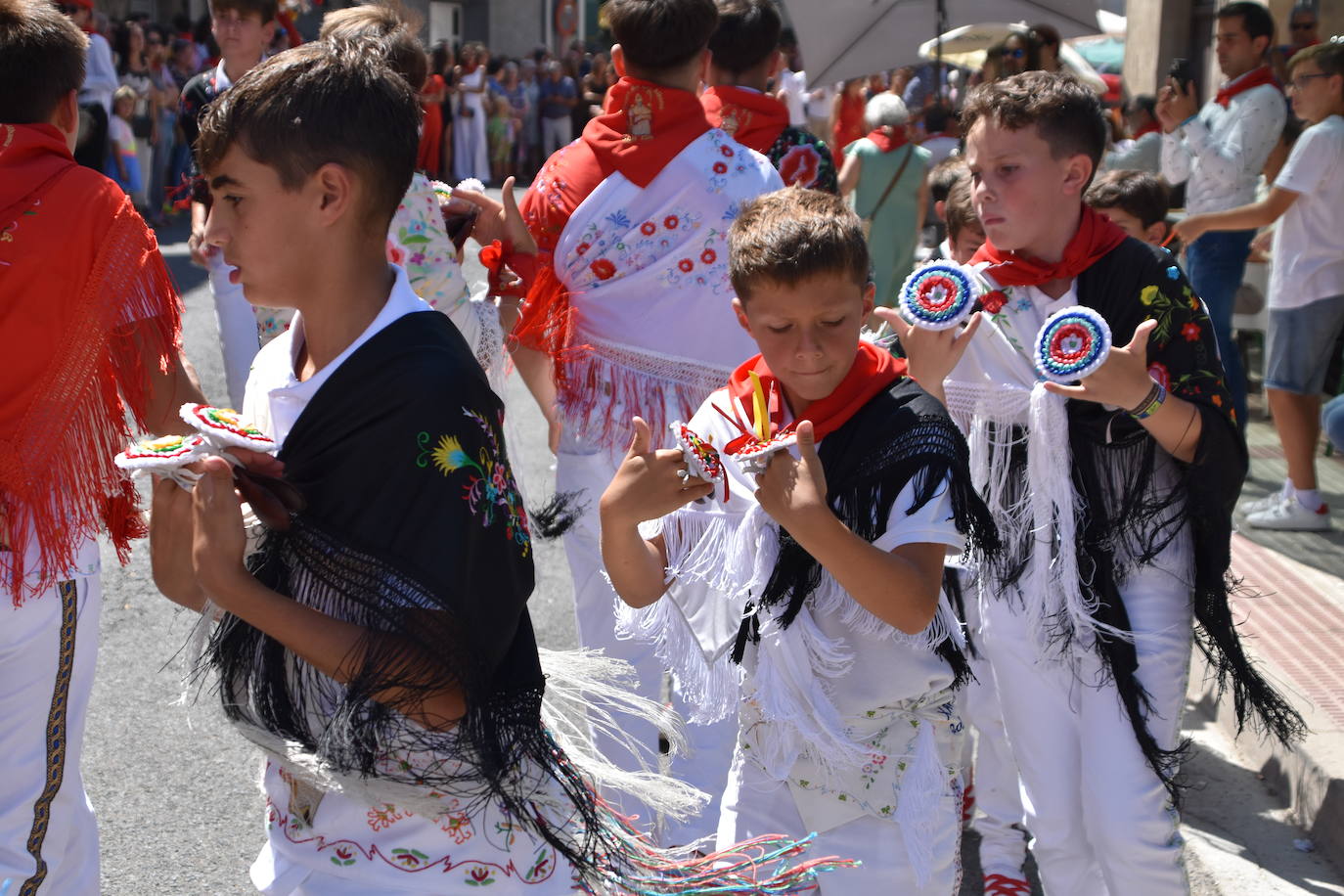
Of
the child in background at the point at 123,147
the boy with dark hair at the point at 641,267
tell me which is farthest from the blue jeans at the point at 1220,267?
the child in background at the point at 123,147

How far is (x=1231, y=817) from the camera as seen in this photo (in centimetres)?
408

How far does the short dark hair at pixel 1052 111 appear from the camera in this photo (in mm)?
3037

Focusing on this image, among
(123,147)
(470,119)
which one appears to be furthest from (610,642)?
(470,119)

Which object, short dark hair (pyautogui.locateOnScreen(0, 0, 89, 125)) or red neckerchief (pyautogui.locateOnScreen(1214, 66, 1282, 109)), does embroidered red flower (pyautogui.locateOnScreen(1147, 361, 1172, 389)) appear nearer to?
short dark hair (pyautogui.locateOnScreen(0, 0, 89, 125))

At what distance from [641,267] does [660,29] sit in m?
0.65

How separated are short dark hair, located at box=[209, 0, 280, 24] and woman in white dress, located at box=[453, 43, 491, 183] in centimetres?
1794

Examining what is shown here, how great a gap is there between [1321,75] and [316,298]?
5.49 meters

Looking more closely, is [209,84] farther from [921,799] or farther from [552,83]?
[552,83]

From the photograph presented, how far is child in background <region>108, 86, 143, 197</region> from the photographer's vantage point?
14273 mm

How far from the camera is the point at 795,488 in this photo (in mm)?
2242

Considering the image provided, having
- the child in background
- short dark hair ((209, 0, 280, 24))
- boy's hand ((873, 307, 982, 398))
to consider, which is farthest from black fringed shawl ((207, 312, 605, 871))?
the child in background

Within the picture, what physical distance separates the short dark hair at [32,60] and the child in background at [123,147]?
12.2 meters

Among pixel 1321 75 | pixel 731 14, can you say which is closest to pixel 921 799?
pixel 731 14

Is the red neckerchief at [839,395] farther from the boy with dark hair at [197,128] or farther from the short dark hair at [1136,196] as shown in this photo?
the boy with dark hair at [197,128]
